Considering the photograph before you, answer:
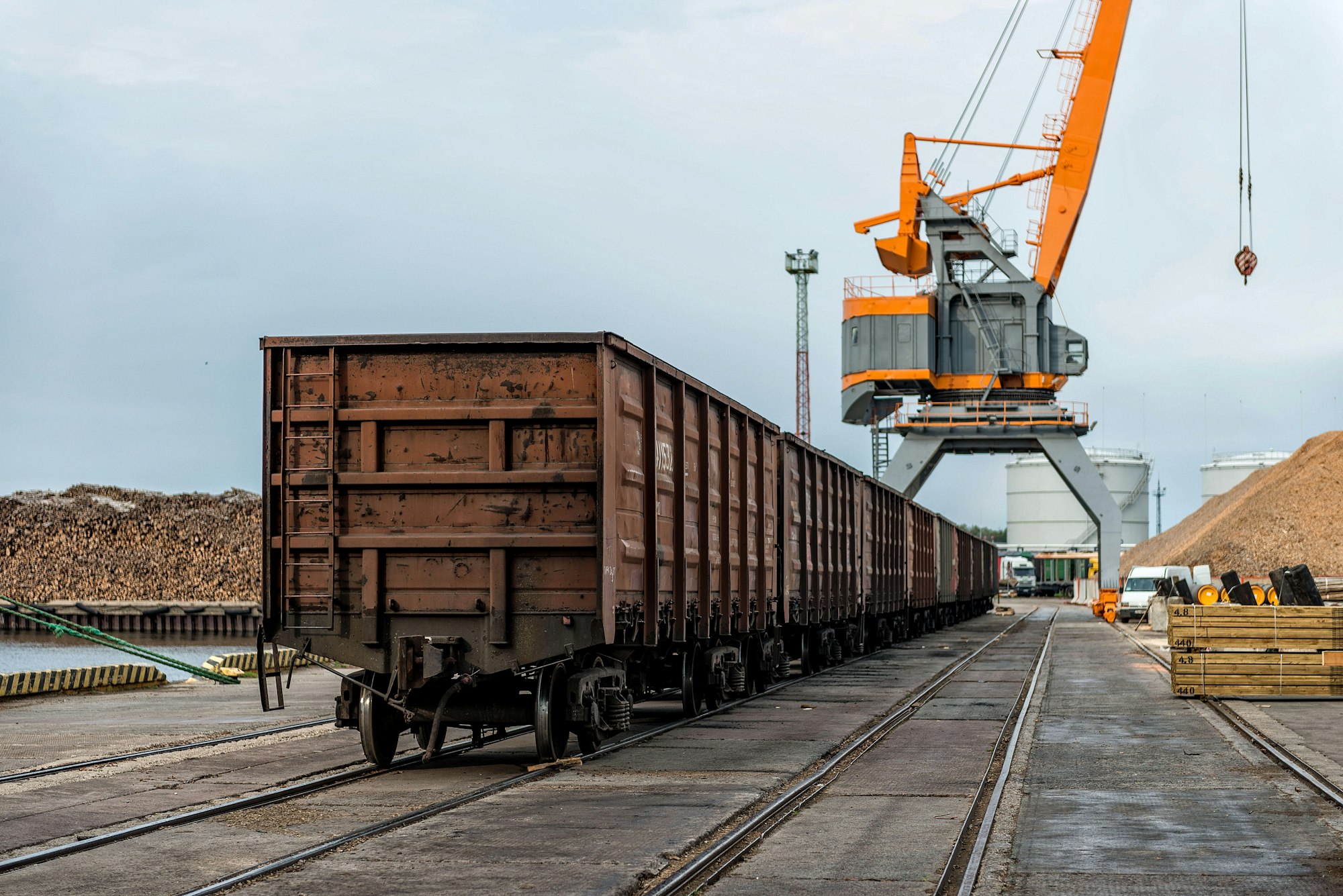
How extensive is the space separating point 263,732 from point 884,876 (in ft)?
30.9

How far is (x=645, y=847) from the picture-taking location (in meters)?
8.36

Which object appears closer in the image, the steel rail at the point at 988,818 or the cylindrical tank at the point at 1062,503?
the steel rail at the point at 988,818

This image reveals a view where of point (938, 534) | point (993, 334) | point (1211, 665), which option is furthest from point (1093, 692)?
point (993, 334)

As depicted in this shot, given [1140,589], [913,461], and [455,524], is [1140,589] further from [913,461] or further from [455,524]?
[455,524]

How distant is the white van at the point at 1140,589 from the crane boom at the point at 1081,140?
13.7m

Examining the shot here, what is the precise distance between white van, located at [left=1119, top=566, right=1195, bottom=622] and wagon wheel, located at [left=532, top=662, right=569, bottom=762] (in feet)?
133

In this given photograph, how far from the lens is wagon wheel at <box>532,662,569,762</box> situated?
11656 millimetres

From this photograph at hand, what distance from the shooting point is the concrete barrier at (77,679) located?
2016 centimetres

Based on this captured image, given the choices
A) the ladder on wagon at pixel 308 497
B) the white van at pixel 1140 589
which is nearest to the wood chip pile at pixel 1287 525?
the white van at pixel 1140 589

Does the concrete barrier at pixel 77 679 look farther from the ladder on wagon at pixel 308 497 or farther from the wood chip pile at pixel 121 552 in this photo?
the wood chip pile at pixel 121 552

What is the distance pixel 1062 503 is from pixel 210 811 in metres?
108

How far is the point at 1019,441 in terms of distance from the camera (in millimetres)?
61969

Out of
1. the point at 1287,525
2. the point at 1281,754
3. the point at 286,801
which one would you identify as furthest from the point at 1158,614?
the point at 286,801

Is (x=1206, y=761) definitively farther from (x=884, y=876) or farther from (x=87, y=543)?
(x=87, y=543)
